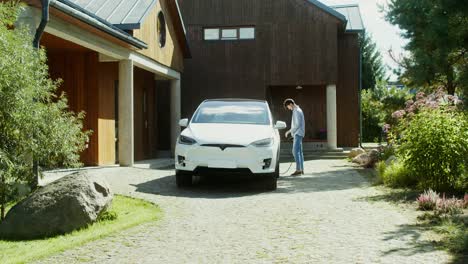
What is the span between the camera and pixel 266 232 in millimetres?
6059

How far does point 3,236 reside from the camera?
244 inches

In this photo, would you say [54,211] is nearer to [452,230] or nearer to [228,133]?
[228,133]

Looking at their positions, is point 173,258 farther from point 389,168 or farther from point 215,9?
point 215,9

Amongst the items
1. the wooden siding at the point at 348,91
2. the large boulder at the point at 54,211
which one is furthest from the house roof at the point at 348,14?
the large boulder at the point at 54,211

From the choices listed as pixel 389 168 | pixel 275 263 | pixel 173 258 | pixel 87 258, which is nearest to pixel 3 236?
pixel 87 258

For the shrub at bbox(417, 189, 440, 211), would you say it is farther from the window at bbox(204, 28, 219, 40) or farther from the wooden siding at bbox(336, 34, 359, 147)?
the window at bbox(204, 28, 219, 40)

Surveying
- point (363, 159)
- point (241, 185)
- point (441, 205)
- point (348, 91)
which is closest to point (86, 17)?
point (241, 185)

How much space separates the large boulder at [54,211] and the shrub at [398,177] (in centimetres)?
583

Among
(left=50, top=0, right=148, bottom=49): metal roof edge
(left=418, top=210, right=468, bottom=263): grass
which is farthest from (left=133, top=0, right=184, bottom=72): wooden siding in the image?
(left=418, top=210, right=468, bottom=263): grass

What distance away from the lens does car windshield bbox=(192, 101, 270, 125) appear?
35.1ft

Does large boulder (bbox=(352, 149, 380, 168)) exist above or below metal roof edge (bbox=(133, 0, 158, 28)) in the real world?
below

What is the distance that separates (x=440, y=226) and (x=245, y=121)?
16.8 ft

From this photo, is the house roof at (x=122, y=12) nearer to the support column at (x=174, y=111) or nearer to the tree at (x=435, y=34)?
the support column at (x=174, y=111)

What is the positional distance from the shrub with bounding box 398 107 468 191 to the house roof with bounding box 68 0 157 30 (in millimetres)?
8265
